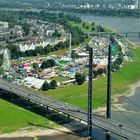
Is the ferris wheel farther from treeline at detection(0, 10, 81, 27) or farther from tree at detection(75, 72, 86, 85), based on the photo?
treeline at detection(0, 10, 81, 27)

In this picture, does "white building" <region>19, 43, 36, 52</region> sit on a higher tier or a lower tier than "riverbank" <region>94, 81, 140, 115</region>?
higher

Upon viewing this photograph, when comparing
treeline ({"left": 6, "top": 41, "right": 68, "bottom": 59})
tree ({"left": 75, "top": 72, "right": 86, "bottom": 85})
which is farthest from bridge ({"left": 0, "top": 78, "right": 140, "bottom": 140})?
treeline ({"left": 6, "top": 41, "right": 68, "bottom": 59})

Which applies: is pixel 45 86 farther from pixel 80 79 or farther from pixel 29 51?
pixel 29 51

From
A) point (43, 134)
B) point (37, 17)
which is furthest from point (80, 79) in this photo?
point (37, 17)

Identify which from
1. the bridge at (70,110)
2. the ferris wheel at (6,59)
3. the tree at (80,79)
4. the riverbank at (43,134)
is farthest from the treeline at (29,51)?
the riverbank at (43,134)

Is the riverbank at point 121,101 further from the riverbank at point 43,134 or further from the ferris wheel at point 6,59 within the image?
the ferris wheel at point 6,59

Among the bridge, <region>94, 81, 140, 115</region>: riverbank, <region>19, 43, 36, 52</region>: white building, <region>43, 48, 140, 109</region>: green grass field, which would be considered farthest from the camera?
<region>19, 43, 36, 52</region>: white building
